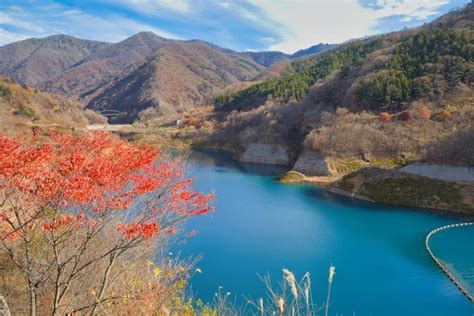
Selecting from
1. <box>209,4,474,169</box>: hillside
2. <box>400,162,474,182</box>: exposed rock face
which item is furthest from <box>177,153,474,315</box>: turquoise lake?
<box>209,4,474,169</box>: hillside

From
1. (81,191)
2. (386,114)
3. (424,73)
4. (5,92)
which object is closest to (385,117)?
(386,114)

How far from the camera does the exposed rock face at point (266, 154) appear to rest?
204 ft

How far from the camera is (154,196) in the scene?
9828 mm

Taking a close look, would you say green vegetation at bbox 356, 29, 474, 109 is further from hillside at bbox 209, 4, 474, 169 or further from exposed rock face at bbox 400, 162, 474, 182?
exposed rock face at bbox 400, 162, 474, 182

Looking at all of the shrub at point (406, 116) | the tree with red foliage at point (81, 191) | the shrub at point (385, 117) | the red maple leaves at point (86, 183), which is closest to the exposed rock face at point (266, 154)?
the shrub at point (385, 117)

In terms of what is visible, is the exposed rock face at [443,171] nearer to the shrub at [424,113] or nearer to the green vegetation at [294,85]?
the shrub at [424,113]

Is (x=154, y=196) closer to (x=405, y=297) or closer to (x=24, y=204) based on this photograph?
(x=24, y=204)

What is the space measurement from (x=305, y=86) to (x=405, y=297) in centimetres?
7769

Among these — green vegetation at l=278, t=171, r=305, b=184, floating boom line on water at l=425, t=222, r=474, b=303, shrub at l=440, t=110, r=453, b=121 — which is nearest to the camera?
floating boom line on water at l=425, t=222, r=474, b=303

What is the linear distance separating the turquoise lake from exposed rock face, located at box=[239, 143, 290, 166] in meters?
21.0

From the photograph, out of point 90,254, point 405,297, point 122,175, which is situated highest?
point 122,175

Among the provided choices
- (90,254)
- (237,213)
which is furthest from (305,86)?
(90,254)

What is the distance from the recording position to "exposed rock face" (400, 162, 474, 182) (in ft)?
123

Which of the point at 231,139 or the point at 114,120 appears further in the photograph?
the point at 114,120
